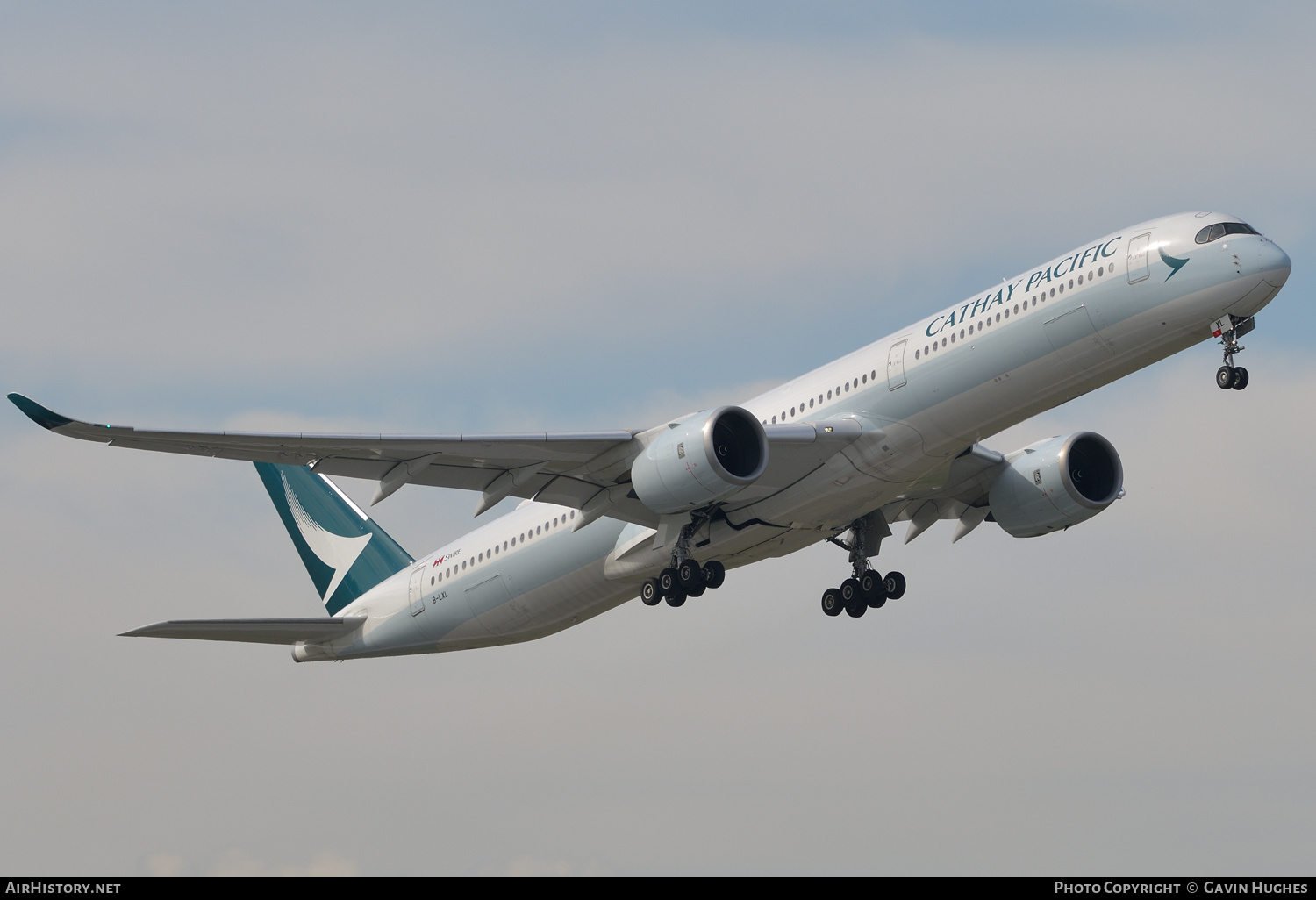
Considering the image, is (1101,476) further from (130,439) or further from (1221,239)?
(130,439)

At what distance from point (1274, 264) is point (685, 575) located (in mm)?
12614

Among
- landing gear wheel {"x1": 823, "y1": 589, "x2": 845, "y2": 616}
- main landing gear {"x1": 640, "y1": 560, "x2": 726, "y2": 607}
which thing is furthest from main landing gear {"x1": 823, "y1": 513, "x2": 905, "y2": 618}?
main landing gear {"x1": 640, "y1": 560, "x2": 726, "y2": 607}

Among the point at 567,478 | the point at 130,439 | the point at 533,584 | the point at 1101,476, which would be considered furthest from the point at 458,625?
the point at 1101,476

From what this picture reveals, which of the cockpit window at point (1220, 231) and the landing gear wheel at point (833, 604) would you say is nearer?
the cockpit window at point (1220, 231)

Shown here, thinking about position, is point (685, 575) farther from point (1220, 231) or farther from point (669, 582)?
point (1220, 231)

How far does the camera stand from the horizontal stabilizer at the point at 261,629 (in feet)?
115

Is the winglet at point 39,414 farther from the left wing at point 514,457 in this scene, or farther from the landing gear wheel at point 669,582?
the landing gear wheel at point 669,582

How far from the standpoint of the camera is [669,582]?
1315 inches

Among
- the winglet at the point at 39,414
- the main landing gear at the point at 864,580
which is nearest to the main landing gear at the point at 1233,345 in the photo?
the main landing gear at the point at 864,580

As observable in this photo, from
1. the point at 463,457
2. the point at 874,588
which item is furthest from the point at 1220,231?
the point at 463,457

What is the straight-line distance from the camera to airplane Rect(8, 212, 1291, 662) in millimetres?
29062

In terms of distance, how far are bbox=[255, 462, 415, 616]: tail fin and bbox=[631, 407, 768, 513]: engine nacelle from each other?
1218 centimetres

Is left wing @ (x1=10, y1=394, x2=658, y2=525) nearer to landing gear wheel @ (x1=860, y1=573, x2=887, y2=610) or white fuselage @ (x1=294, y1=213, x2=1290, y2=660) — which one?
white fuselage @ (x1=294, y1=213, x2=1290, y2=660)

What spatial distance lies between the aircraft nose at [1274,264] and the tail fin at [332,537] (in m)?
22.2
